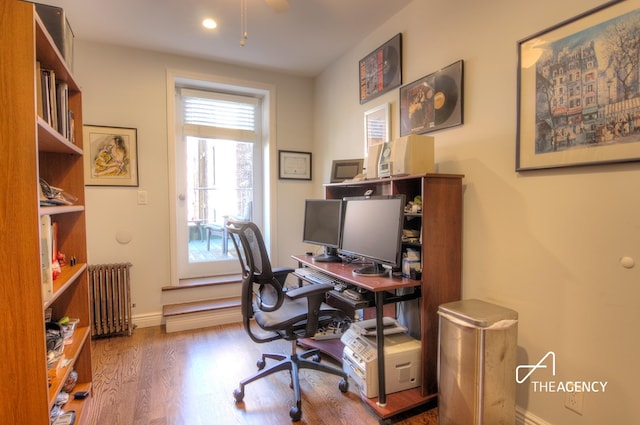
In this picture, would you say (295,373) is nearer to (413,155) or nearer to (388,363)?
(388,363)

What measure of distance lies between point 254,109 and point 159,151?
3.74 feet

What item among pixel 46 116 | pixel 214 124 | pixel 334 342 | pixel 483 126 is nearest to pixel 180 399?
pixel 334 342

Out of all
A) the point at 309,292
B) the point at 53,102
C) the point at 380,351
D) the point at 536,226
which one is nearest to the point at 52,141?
the point at 53,102

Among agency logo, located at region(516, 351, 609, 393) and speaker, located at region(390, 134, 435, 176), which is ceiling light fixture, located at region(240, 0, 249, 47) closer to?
speaker, located at region(390, 134, 435, 176)

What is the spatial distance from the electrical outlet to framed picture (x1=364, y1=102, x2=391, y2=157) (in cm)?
183

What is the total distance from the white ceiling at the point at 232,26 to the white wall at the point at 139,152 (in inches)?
5.5

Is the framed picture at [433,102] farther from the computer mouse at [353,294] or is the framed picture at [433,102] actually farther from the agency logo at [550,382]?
the agency logo at [550,382]

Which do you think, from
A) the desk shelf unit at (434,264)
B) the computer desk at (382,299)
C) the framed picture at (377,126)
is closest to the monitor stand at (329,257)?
the computer desk at (382,299)

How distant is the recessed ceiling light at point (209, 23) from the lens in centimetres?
247

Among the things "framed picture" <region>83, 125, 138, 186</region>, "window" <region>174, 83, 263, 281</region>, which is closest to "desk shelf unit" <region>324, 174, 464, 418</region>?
"window" <region>174, 83, 263, 281</region>

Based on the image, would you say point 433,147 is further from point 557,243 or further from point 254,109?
point 254,109

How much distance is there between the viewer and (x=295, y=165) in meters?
3.67

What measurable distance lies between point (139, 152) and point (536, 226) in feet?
10.3

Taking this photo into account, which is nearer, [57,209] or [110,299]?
[57,209]
